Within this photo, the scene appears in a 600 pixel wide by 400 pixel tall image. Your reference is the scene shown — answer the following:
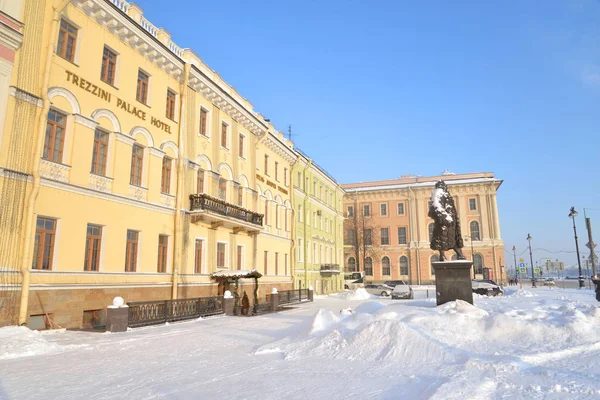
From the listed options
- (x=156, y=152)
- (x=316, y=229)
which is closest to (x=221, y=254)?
(x=156, y=152)

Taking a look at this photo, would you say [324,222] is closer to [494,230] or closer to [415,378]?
[494,230]

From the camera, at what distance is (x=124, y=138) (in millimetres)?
17594

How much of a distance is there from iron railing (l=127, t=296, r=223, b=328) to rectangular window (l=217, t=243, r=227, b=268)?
391 cm

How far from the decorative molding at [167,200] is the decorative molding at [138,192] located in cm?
109

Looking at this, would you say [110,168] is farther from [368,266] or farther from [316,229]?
[368,266]

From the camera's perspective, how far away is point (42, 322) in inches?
529

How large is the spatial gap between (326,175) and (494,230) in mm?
30173

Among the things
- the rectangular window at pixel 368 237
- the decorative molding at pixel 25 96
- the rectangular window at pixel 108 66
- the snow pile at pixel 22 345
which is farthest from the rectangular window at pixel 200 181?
the rectangular window at pixel 368 237

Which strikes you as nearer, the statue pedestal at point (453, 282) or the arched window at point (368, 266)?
the statue pedestal at point (453, 282)

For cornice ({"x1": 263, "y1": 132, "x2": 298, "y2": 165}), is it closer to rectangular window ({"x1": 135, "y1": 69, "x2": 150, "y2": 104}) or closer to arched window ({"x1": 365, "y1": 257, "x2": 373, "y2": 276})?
rectangular window ({"x1": 135, "y1": 69, "x2": 150, "y2": 104})

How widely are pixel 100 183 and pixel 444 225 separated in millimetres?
14464

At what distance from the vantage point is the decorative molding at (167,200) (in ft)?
64.6

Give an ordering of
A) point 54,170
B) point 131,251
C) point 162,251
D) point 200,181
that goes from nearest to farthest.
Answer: point 54,170, point 131,251, point 162,251, point 200,181

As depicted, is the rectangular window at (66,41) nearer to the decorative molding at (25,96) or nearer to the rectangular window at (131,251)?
the decorative molding at (25,96)
